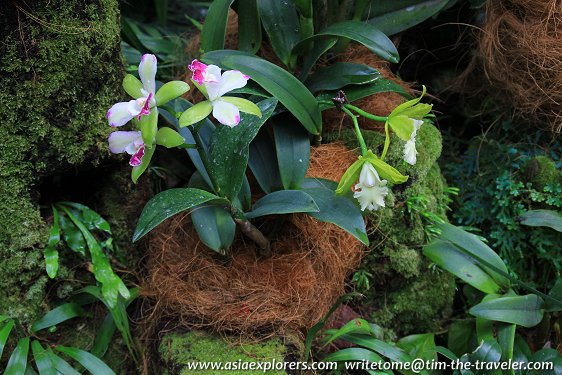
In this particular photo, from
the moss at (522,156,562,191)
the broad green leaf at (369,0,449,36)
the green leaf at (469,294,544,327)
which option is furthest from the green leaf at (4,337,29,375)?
the moss at (522,156,562,191)

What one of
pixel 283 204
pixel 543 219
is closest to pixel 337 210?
pixel 283 204

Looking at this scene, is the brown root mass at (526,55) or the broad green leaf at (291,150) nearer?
the broad green leaf at (291,150)

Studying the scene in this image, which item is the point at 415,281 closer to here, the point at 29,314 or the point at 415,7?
the point at 415,7

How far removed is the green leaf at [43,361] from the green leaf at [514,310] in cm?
119

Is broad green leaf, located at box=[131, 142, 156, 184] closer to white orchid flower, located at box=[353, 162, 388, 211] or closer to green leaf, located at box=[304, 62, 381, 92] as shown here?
white orchid flower, located at box=[353, 162, 388, 211]

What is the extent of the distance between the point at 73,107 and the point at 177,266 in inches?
22.1

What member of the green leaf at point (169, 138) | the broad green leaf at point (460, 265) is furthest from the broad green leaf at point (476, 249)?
the green leaf at point (169, 138)

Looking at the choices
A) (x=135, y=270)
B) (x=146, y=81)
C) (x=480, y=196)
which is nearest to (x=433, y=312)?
(x=480, y=196)

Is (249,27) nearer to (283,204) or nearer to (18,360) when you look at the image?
(283,204)

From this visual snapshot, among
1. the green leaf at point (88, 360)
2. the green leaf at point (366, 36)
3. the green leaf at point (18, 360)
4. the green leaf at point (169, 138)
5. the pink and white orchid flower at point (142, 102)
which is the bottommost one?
the green leaf at point (88, 360)

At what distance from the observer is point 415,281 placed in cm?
184

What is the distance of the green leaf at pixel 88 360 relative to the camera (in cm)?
155

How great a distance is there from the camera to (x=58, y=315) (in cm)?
165

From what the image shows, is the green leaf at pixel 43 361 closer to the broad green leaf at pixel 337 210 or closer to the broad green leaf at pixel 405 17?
the broad green leaf at pixel 337 210
